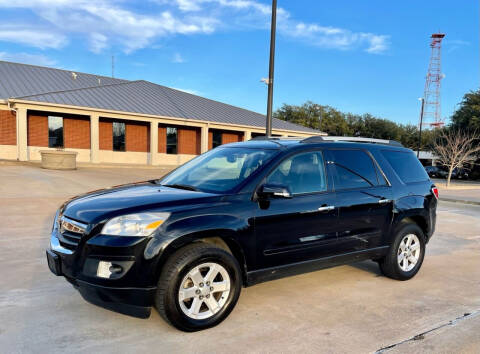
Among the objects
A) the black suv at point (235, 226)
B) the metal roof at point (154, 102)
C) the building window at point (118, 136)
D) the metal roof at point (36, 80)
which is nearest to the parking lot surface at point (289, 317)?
the black suv at point (235, 226)

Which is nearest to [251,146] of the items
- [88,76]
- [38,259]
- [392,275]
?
[392,275]

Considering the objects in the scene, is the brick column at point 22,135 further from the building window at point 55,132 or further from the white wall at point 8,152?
the building window at point 55,132

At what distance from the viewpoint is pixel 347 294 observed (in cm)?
442

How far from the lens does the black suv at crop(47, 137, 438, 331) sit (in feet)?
10.3

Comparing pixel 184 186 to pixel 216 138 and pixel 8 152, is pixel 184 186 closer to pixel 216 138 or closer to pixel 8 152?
pixel 8 152

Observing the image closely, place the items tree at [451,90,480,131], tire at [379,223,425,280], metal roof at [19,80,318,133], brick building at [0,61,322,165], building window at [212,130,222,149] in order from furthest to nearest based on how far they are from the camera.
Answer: tree at [451,90,480,131]
building window at [212,130,222,149]
metal roof at [19,80,318,133]
brick building at [0,61,322,165]
tire at [379,223,425,280]

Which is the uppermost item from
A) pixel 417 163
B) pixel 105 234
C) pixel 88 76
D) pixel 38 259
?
pixel 88 76

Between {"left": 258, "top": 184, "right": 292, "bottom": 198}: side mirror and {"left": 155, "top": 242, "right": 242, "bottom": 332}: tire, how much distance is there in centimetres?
67

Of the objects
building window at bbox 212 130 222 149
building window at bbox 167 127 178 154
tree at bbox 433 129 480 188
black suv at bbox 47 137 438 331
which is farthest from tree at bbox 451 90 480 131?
black suv at bbox 47 137 438 331

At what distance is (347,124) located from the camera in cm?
6600

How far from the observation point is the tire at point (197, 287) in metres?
3.17

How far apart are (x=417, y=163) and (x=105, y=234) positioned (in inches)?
173

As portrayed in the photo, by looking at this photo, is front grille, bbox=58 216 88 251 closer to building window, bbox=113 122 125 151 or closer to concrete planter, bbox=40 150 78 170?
concrete planter, bbox=40 150 78 170

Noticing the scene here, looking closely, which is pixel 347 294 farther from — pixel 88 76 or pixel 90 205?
pixel 88 76
